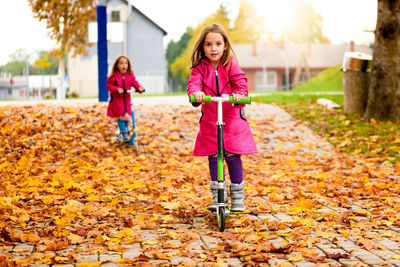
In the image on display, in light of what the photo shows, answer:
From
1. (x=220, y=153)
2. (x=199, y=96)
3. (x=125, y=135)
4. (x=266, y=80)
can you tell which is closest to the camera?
(x=199, y=96)

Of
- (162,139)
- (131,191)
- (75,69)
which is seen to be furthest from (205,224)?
(75,69)

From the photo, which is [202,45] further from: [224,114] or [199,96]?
[199,96]

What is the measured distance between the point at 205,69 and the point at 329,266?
219 centimetres

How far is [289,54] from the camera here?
195 feet

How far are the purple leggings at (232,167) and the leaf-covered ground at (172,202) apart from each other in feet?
1.20

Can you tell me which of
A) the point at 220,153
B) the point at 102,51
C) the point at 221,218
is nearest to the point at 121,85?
the point at 102,51

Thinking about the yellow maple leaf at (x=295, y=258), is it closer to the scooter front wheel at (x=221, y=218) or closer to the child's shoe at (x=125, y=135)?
the scooter front wheel at (x=221, y=218)

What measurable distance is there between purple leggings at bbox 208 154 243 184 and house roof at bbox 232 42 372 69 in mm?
51192

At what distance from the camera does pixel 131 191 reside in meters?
6.95

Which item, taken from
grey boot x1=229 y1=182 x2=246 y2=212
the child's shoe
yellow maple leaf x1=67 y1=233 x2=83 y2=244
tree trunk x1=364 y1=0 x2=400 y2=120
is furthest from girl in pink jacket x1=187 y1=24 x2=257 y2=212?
tree trunk x1=364 y1=0 x2=400 y2=120

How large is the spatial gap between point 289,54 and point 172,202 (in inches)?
2164

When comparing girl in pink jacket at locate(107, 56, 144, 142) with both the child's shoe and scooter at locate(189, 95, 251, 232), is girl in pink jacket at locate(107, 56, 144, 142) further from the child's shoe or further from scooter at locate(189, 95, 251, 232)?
scooter at locate(189, 95, 251, 232)

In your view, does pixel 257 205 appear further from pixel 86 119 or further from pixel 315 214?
pixel 86 119

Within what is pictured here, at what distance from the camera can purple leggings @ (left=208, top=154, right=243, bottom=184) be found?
17.2 ft
